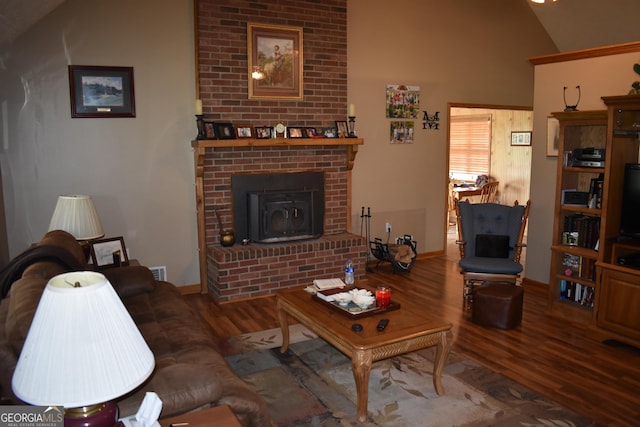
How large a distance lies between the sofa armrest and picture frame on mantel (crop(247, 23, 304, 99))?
92.6 inches

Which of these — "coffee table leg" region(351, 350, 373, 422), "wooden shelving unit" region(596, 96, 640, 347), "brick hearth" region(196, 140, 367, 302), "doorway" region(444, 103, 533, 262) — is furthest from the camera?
"doorway" region(444, 103, 533, 262)

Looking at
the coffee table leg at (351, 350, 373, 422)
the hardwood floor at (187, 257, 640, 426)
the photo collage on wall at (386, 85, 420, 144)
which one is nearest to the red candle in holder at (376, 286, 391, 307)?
the hardwood floor at (187, 257, 640, 426)

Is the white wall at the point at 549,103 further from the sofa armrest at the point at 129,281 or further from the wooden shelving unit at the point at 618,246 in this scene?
the sofa armrest at the point at 129,281

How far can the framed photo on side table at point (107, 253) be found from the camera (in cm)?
405

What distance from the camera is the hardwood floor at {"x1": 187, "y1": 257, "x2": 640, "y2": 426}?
314 centimetres

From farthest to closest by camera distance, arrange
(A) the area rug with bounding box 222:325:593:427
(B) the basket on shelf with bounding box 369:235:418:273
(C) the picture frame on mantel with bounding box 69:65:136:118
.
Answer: (B) the basket on shelf with bounding box 369:235:418:273 < (C) the picture frame on mantel with bounding box 69:65:136:118 < (A) the area rug with bounding box 222:325:593:427

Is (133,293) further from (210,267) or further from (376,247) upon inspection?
(376,247)

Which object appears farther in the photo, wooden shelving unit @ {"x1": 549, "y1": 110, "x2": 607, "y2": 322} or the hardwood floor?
wooden shelving unit @ {"x1": 549, "y1": 110, "x2": 607, "y2": 322}

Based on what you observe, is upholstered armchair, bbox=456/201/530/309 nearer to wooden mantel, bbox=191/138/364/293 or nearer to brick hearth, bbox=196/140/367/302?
brick hearth, bbox=196/140/367/302

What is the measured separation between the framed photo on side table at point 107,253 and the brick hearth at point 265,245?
0.98 meters

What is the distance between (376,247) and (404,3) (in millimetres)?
2973

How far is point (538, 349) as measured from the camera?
12.6 ft

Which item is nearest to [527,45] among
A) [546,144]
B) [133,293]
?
[546,144]

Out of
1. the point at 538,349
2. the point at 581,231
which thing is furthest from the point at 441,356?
the point at 581,231
